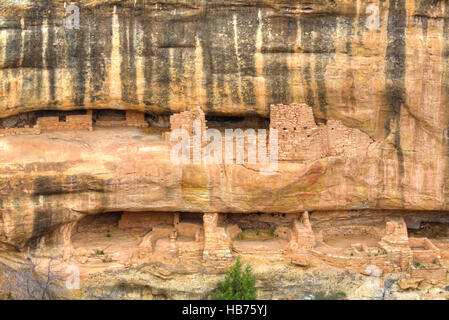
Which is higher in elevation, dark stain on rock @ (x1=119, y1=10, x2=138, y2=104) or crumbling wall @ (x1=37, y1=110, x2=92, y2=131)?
A: dark stain on rock @ (x1=119, y1=10, x2=138, y2=104)

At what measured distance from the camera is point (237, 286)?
13008 mm

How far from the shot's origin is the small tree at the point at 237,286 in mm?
12797

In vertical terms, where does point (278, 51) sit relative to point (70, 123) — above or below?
above

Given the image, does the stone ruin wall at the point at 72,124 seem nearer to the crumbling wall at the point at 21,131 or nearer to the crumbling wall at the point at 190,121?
the crumbling wall at the point at 21,131

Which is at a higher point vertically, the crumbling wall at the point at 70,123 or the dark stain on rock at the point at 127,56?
the dark stain on rock at the point at 127,56

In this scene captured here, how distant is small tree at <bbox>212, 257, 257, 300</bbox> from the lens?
12.8 meters

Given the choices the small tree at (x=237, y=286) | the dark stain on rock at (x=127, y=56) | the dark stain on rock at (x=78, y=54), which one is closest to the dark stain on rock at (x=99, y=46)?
the dark stain on rock at (x=78, y=54)

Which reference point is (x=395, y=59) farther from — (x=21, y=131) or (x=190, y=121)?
(x=21, y=131)

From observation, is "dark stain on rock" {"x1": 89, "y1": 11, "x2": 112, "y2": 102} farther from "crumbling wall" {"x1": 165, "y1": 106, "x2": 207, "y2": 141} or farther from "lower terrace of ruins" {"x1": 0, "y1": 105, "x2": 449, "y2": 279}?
"crumbling wall" {"x1": 165, "y1": 106, "x2": 207, "y2": 141}

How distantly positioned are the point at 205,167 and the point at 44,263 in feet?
14.4

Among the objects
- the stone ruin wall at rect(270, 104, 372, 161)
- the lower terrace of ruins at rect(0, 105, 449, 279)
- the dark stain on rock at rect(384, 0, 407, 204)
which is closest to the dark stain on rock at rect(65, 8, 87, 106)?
the lower terrace of ruins at rect(0, 105, 449, 279)

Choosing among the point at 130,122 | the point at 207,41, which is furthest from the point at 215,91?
the point at 130,122

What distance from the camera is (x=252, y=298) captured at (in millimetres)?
12773

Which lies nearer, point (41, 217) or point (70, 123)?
point (41, 217)
